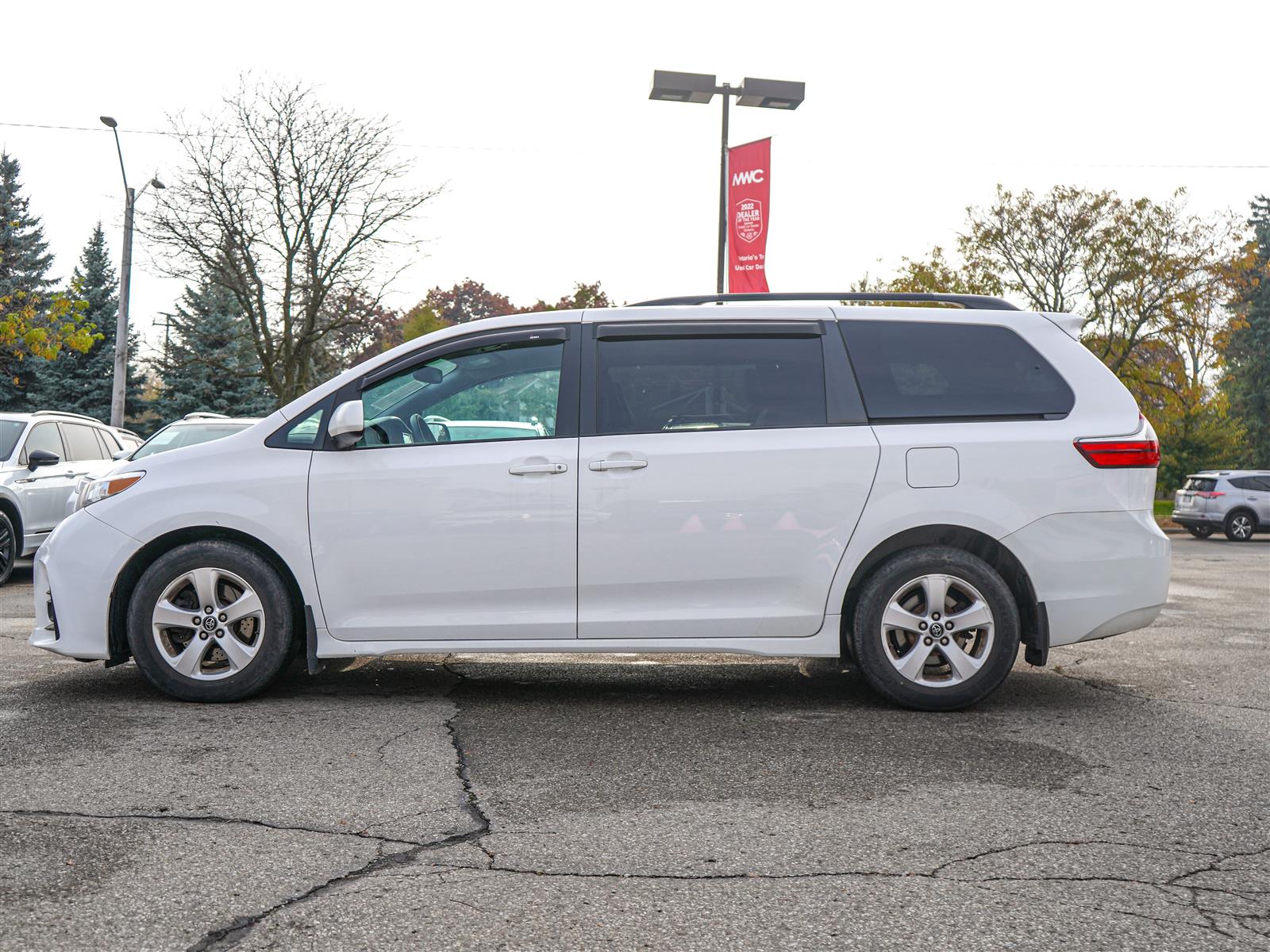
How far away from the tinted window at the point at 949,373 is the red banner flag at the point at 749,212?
10.6m

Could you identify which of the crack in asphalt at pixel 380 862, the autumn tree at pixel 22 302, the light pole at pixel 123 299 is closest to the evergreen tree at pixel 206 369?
the autumn tree at pixel 22 302

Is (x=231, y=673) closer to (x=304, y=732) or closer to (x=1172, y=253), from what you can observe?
(x=304, y=732)

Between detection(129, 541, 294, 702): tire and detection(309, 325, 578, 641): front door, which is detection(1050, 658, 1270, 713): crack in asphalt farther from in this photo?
detection(129, 541, 294, 702): tire

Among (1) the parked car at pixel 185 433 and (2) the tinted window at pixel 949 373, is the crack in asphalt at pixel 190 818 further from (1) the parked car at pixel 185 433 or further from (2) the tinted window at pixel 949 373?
(1) the parked car at pixel 185 433

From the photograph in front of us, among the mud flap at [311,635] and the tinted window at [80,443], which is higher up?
the tinted window at [80,443]

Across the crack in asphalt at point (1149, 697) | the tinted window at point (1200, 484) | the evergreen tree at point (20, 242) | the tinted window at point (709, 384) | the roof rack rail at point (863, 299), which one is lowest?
the crack in asphalt at point (1149, 697)

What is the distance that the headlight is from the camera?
220 inches

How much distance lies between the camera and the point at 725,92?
17391mm

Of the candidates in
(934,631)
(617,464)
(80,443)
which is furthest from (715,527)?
(80,443)

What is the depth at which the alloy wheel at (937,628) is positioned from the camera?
5.38 meters

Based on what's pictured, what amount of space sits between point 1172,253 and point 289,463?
33.8 m

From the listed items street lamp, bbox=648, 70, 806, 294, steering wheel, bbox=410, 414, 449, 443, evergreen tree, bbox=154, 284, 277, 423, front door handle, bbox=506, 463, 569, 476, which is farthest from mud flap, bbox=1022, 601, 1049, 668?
evergreen tree, bbox=154, 284, 277, 423

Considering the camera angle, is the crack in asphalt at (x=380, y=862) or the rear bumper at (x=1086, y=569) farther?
the rear bumper at (x=1086, y=569)

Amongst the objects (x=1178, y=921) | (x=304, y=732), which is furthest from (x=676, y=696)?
(x=1178, y=921)
